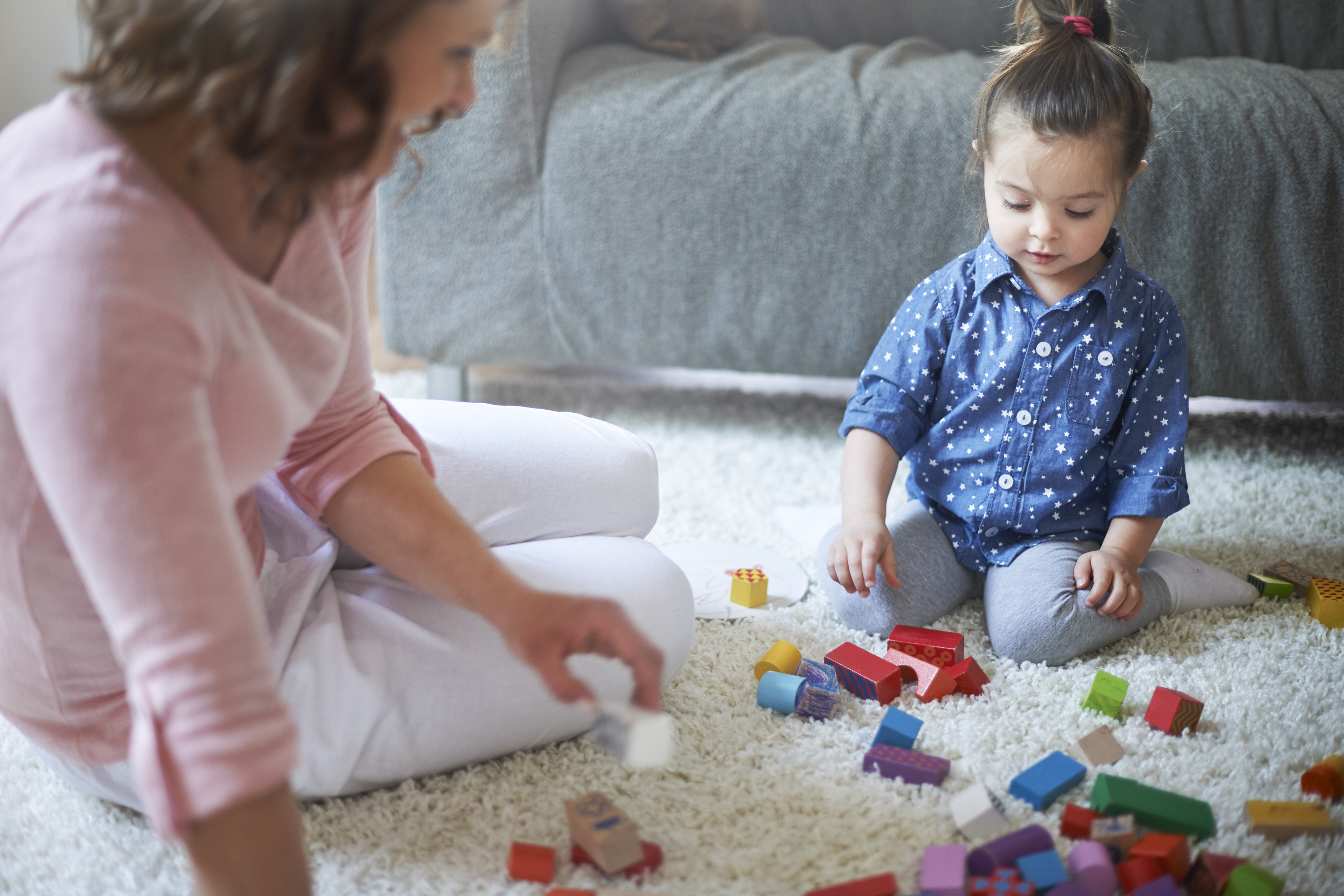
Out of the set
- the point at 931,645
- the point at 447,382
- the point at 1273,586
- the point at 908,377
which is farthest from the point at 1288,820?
the point at 447,382

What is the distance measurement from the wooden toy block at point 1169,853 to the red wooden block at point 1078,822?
0.11ft

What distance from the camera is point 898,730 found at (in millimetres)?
799

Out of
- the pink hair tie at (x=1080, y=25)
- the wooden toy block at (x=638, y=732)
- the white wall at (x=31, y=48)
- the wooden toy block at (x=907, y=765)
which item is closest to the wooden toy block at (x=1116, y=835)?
the wooden toy block at (x=907, y=765)

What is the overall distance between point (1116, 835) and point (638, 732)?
0.35 metres

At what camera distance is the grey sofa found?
129cm

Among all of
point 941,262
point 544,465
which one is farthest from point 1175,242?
point 544,465

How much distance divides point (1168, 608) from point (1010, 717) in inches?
10.9

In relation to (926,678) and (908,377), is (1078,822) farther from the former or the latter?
(908,377)

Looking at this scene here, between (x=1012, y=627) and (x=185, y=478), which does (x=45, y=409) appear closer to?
(x=185, y=478)

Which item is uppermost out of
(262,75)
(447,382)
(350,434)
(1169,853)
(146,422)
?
(262,75)

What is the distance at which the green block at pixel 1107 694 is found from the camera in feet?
2.81

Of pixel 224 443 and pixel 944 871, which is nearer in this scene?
pixel 224 443

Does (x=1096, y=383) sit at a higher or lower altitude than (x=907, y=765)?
higher

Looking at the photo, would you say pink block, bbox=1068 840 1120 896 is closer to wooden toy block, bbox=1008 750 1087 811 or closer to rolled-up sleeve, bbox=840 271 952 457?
wooden toy block, bbox=1008 750 1087 811
